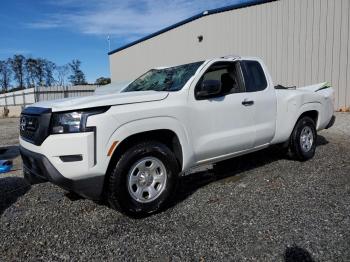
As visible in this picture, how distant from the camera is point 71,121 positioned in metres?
3.63

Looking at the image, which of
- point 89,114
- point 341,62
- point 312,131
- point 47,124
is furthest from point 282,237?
point 341,62

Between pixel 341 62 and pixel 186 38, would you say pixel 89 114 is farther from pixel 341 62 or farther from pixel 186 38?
pixel 186 38

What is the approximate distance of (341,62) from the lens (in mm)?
12680

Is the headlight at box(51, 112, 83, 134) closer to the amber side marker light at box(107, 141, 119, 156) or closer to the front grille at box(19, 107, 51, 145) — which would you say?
the front grille at box(19, 107, 51, 145)

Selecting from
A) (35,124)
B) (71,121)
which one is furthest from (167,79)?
(35,124)

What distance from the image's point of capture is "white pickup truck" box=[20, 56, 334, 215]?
11.9 feet

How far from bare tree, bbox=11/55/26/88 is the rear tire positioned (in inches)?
3004

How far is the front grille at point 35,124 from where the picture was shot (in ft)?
12.2

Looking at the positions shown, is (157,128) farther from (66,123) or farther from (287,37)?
(287,37)

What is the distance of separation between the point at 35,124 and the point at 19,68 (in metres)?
78.7

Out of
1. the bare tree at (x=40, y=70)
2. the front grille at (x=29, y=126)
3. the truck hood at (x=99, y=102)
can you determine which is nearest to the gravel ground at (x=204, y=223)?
the front grille at (x=29, y=126)

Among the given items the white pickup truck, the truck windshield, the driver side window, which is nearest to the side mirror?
the white pickup truck

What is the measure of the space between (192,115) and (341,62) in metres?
10.3

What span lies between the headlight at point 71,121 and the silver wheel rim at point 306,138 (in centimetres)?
402
